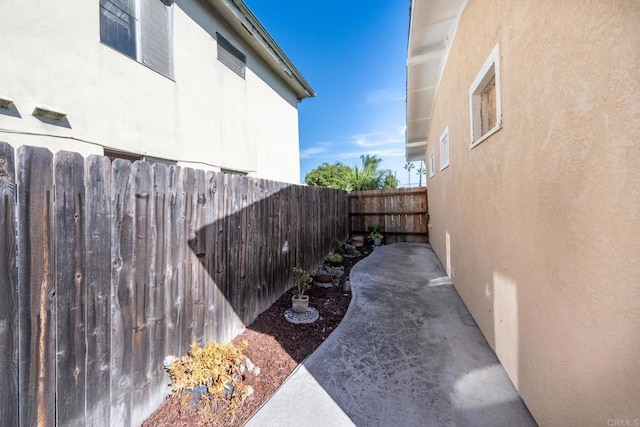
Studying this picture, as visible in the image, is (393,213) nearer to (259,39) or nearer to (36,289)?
(259,39)

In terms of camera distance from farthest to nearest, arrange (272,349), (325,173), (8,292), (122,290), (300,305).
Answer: (325,173) → (300,305) → (272,349) → (122,290) → (8,292)

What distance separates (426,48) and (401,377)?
5.72 metres

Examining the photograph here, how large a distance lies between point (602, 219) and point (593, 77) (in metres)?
0.71

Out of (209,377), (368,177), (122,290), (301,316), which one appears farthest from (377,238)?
(122,290)

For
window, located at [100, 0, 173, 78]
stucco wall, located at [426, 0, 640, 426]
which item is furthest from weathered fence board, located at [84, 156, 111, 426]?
window, located at [100, 0, 173, 78]

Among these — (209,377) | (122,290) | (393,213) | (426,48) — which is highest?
(426,48)

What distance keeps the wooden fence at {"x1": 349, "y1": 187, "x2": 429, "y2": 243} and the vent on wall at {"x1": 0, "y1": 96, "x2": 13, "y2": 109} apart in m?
8.34

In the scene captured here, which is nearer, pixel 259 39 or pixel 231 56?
pixel 231 56

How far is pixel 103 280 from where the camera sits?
1.68 m

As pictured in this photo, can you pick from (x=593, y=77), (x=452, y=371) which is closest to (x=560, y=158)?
(x=593, y=77)

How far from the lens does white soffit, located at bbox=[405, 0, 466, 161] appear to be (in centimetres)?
386

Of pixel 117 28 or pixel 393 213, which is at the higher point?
pixel 117 28

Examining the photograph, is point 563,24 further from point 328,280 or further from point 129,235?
point 328,280

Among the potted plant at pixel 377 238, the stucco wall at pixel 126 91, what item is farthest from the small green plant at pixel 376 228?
the stucco wall at pixel 126 91
